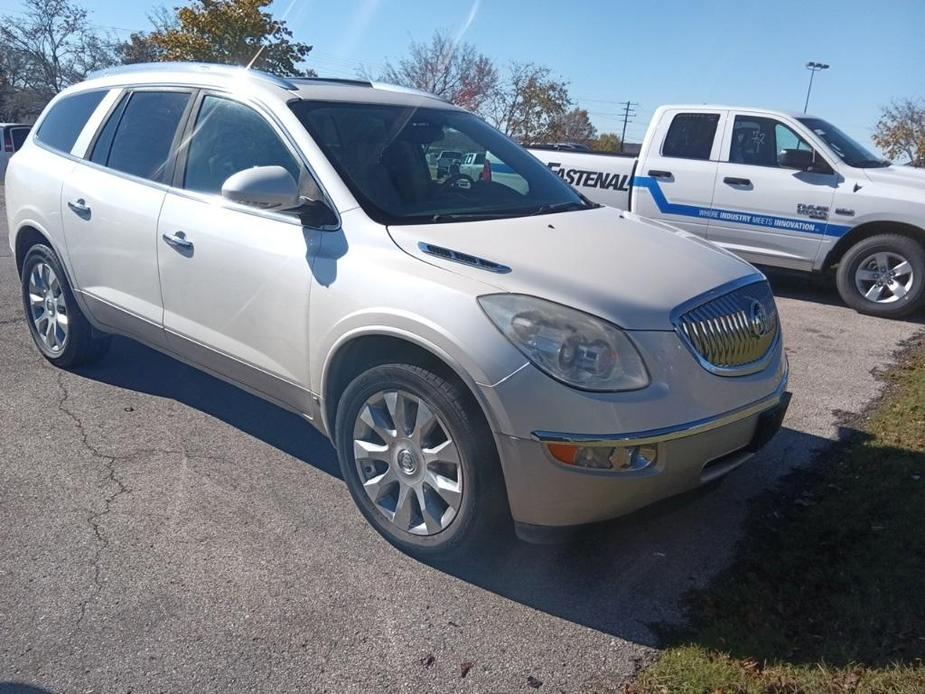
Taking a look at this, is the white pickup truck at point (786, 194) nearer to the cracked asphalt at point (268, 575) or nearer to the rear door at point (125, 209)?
the cracked asphalt at point (268, 575)

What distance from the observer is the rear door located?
14.3ft

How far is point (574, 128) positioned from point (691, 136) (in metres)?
33.2

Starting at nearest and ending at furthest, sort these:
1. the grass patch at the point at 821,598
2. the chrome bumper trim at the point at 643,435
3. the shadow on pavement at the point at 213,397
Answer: the grass patch at the point at 821,598 < the chrome bumper trim at the point at 643,435 < the shadow on pavement at the point at 213,397

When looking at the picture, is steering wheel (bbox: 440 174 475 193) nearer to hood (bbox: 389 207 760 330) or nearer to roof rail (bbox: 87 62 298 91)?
hood (bbox: 389 207 760 330)

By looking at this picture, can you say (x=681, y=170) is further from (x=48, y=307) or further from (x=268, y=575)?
(x=268, y=575)

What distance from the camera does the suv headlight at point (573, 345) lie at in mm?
2947

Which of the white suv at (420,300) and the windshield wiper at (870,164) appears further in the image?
the windshield wiper at (870,164)

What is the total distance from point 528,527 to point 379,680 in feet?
2.49

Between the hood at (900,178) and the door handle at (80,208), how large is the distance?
693cm

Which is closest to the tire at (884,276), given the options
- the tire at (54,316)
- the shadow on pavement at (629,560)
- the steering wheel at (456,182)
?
the shadow on pavement at (629,560)

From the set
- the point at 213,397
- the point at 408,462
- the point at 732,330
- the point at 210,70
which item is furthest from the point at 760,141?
the point at 408,462

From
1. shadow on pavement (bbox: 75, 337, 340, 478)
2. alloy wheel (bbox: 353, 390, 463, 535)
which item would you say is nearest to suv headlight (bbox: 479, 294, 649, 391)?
alloy wheel (bbox: 353, 390, 463, 535)

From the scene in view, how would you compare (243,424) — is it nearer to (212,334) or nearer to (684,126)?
(212,334)

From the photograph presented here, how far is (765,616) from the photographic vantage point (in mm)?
3033
